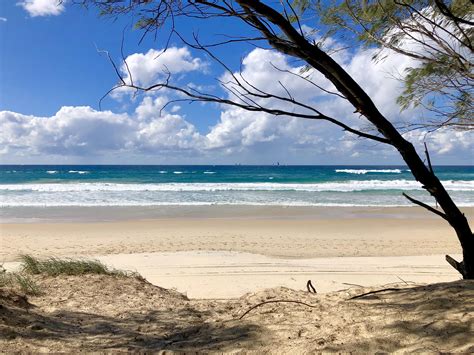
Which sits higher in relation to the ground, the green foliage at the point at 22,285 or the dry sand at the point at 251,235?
the green foliage at the point at 22,285

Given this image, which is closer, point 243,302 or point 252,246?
point 243,302

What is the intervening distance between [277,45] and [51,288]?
3.64 m

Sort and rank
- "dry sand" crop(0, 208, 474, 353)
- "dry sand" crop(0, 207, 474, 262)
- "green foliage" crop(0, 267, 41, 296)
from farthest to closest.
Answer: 1. "dry sand" crop(0, 207, 474, 262)
2. "green foliage" crop(0, 267, 41, 296)
3. "dry sand" crop(0, 208, 474, 353)

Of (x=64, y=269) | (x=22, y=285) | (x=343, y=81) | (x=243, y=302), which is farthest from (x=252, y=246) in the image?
(x=343, y=81)

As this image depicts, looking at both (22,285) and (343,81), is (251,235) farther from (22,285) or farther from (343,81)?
(343,81)

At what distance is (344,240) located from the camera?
12.2 meters

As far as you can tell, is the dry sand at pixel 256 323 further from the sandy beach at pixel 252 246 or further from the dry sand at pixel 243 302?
the sandy beach at pixel 252 246

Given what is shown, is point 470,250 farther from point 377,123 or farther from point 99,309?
point 99,309

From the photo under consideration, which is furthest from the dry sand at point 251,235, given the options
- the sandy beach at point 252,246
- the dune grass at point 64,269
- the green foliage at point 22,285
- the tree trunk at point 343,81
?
the tree trunk at point 343,81

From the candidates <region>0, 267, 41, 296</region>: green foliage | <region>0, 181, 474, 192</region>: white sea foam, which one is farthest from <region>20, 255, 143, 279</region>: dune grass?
<region>0, 181, 474, 192</region>: white sea foam

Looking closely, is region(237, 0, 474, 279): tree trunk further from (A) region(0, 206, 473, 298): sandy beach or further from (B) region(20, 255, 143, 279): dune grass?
(B) region(20, 255, 143, 279): dune grass

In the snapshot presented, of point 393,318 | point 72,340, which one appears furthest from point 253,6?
point 72,340

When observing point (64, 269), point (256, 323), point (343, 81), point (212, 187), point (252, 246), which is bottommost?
point (252, 246)

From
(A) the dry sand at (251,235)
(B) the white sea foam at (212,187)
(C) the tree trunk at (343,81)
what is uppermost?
(C) the tree trunk at (343,81)
